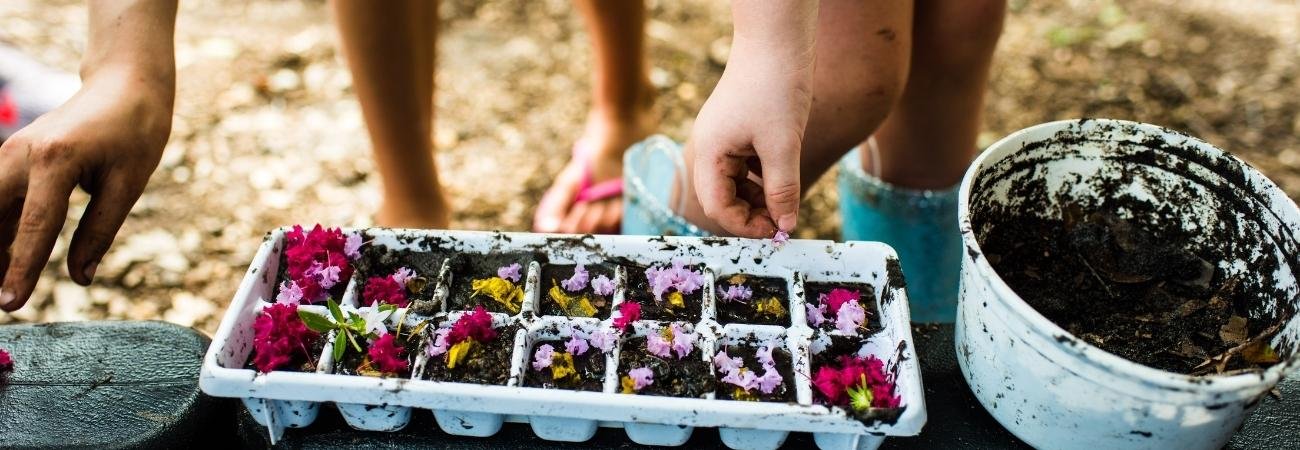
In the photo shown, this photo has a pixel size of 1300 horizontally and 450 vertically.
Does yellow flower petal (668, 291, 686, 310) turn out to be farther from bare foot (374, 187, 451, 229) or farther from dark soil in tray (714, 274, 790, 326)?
bare foot (374, 187, 451, 229)

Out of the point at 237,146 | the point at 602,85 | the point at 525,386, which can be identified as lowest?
the point at 237,146

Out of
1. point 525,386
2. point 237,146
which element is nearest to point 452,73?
point 237,146

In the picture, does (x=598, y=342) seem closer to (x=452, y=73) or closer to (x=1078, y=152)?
(x=1078, y=152)

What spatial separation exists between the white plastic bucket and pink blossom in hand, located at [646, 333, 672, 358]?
16.0 inches

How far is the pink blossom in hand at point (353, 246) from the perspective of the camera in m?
1.39

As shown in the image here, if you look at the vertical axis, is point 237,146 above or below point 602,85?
below

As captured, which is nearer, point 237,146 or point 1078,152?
point 1078,152

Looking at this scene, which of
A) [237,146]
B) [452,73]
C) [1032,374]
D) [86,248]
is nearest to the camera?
[1032,374]

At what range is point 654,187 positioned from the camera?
215cm

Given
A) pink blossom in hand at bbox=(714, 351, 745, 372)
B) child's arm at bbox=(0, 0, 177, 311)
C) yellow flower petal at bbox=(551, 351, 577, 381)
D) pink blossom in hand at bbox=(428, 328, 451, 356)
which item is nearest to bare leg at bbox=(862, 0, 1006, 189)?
pink blossom in hand at bbox=(714, 351, 745, 372)

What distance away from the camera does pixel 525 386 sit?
1191 mm

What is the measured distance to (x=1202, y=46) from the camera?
126 inches

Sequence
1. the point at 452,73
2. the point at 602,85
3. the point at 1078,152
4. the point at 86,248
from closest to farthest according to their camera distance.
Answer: the point at 86,248 < the point at 1078,152 < the point at 602,85 < the point at 452,73

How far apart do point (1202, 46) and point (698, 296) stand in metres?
2.76
